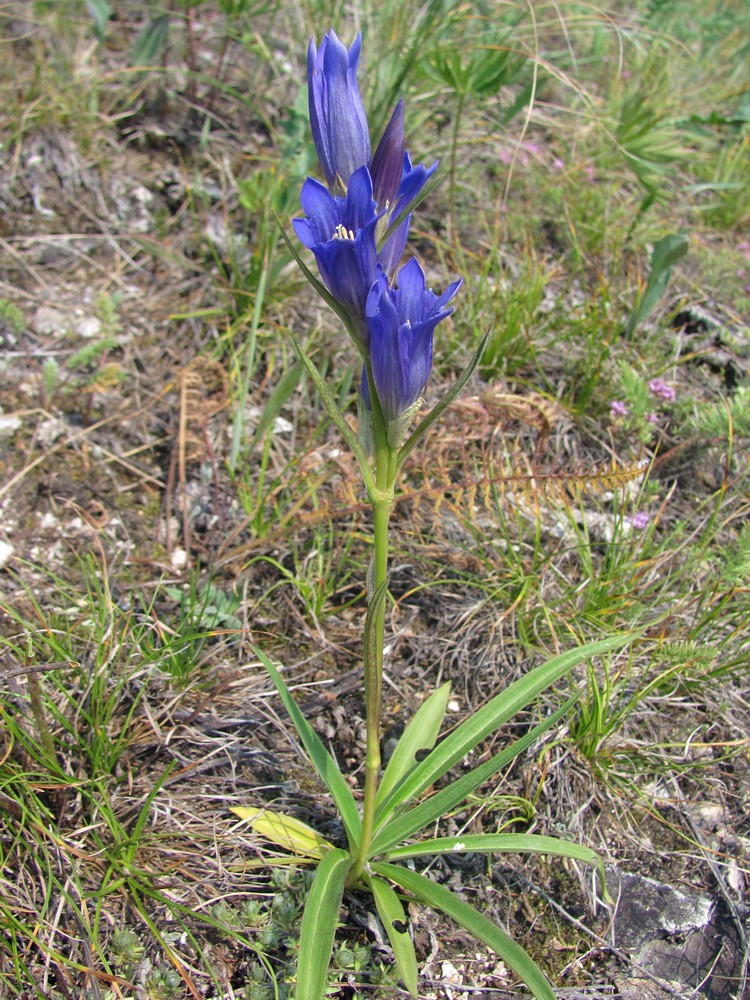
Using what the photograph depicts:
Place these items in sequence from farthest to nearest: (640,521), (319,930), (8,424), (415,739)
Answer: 1. (8,424)
2. (640,521)
3. (415,739)
4. (319,930)

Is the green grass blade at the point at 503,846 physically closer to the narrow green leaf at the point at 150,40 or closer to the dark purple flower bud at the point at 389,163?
the dark purple flower bud at the point at 389,163

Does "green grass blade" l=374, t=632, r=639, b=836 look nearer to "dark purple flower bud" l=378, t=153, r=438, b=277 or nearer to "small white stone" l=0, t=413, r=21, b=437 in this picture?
"dark purple flower bud" l=378, t=153, r=438, b=277

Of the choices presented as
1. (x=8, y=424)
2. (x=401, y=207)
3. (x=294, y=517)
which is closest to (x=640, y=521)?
(x=294, y=517)

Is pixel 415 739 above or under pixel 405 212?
under

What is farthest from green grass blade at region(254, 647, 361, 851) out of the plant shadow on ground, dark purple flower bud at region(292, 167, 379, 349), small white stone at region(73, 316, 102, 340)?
small white stone at region(73, 316, 102, 340)

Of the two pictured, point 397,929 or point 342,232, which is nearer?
point 342,232

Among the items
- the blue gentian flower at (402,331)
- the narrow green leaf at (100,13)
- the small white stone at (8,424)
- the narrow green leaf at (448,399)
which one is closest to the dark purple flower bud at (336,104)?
the blue gentian flower at (402,331)

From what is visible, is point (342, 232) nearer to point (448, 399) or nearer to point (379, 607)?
point (448, 399)
